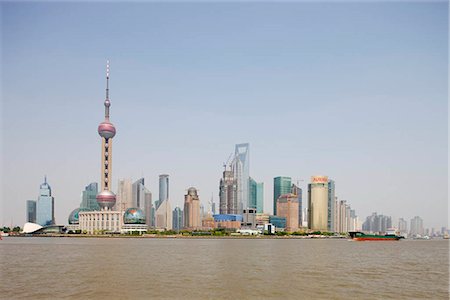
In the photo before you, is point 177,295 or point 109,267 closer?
point 177,295

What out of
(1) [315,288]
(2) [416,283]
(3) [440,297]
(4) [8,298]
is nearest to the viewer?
(4) [8,298]

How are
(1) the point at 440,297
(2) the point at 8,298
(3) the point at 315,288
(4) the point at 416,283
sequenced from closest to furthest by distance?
1. (2) the point at 8,298
2. (1) the point at 440,297
3. (3) the point at 315,288
4. (4) the point at 416,283

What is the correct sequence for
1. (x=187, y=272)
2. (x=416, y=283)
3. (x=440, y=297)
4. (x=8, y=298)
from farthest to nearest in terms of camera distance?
(x=187, y=272)
(x=416, y=283)
(x=440, y=297)
(x=8, y=298)

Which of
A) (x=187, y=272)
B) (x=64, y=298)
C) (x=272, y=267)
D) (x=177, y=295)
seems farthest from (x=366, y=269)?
(x=64, y=298)

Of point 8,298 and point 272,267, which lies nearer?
point 8,298

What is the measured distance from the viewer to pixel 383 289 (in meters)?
44.4

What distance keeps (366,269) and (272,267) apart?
12001mm

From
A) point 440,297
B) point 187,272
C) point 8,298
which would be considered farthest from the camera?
point 187,272

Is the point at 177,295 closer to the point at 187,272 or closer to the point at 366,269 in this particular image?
the point at 187,272

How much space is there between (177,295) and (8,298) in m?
13.0

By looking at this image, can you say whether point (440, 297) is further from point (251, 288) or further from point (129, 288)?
point (129, 288)

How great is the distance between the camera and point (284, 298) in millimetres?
38906

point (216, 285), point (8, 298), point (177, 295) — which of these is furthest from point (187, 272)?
point (8, 298)

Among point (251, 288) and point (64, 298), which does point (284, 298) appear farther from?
point (64, 298)
